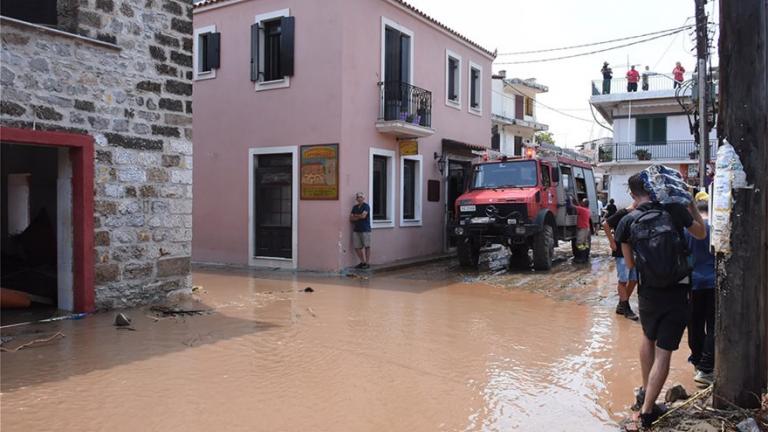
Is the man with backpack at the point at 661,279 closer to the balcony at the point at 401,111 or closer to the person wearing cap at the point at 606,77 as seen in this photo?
the balcony at the point at 401,111

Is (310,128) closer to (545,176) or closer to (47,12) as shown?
(545,176)

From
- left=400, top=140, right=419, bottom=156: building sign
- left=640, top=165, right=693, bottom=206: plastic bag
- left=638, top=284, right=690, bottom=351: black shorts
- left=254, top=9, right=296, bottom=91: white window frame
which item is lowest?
left=638, top=284, right=690, bottom=351: black shorts

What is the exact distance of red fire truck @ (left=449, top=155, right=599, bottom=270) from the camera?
12.0 metres

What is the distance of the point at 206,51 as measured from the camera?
49.0 ft

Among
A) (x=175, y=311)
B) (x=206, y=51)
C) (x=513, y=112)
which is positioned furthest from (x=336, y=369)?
(x=513, y=112)

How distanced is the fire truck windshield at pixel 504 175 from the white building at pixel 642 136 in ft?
67.3

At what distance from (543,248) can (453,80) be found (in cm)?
715

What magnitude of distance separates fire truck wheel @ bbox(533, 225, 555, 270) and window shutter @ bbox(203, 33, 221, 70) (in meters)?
8.79

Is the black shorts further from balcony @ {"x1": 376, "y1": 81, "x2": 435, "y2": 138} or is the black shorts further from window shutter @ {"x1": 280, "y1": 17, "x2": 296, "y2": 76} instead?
window shutter @ {"x1": 280, "y1": 17, "x2": 296, "y2": 76}

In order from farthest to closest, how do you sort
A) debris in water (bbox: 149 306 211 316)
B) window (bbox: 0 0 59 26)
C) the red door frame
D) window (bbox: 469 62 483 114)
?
1. window (bbox: 469 62 483 114)
2. debris in water (bbox: 149 306 211 316)
3. window (bbox: 0 0 59 26)
4. the red door frame

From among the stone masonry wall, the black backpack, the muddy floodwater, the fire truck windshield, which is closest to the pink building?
the fire truck windshield

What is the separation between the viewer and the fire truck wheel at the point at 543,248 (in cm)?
1213

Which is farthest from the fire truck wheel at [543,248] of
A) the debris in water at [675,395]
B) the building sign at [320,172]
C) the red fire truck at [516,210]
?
the debris in water at [675,395]

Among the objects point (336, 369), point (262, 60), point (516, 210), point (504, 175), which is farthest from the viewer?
point (262, 60)
